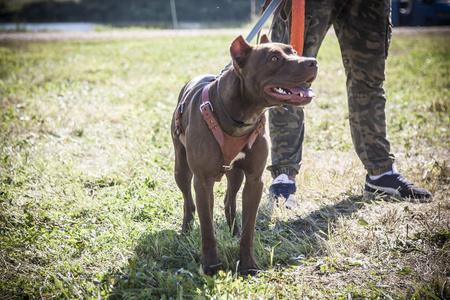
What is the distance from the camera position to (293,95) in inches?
81.9

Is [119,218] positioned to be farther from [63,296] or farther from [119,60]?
[119,60]

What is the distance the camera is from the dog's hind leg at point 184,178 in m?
2.74

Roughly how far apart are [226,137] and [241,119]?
137 millimetres

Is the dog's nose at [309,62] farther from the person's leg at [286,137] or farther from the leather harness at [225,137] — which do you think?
the person's leg at [286,137]

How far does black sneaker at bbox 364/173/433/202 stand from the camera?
10.7ft

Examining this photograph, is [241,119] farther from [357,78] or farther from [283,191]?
[357,78]

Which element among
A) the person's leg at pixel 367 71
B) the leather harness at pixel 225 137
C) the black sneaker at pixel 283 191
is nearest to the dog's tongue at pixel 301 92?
the leather harness at pixel 225 137

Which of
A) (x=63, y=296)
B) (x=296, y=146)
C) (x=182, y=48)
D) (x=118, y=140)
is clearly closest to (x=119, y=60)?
(x=182, y=48)

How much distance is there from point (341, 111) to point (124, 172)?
3.50m

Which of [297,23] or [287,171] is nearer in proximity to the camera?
[297,23]

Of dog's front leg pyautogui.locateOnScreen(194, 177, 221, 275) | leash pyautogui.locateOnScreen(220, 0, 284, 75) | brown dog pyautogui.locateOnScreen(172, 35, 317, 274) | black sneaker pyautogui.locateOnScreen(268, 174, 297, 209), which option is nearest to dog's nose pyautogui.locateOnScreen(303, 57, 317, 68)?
brown dog pyautogui.locateOnScreen(172, 35, 317, 274)

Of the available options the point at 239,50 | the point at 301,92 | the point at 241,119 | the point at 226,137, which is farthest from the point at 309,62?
the point at 226,137

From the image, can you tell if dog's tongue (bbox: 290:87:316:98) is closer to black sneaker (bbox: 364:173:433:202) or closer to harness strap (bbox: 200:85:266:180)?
harness strap (bbox: 200:85:266:180)

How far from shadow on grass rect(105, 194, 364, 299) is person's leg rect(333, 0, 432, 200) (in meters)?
0.44
